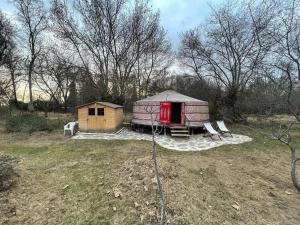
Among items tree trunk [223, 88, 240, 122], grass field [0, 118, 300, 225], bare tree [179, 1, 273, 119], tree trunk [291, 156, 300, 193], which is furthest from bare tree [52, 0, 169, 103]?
tree trunk [291, 156, 300, 193]

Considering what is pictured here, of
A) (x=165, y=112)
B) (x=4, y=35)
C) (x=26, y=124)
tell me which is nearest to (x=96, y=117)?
(x=165, y=112)

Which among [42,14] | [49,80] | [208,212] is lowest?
[208,212]

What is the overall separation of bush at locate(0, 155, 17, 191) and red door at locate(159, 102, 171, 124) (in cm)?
709

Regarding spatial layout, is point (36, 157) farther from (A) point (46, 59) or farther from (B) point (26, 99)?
(B) point (26, 99)

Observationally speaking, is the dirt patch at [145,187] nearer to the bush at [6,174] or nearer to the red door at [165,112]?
the bush at [6,174]

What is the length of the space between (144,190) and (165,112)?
281 inches

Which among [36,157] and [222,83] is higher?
[222,83]

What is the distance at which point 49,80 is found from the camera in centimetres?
1975

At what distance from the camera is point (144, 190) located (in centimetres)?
407

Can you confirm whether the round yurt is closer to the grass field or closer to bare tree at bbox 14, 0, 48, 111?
the grass field

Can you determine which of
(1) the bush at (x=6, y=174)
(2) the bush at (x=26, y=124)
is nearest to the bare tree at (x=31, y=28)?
(2) the bush at (x=26, y=124)

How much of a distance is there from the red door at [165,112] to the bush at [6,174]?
7086 millimetres

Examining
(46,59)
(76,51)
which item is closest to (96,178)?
(76,51)

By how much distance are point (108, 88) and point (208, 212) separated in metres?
13.2
